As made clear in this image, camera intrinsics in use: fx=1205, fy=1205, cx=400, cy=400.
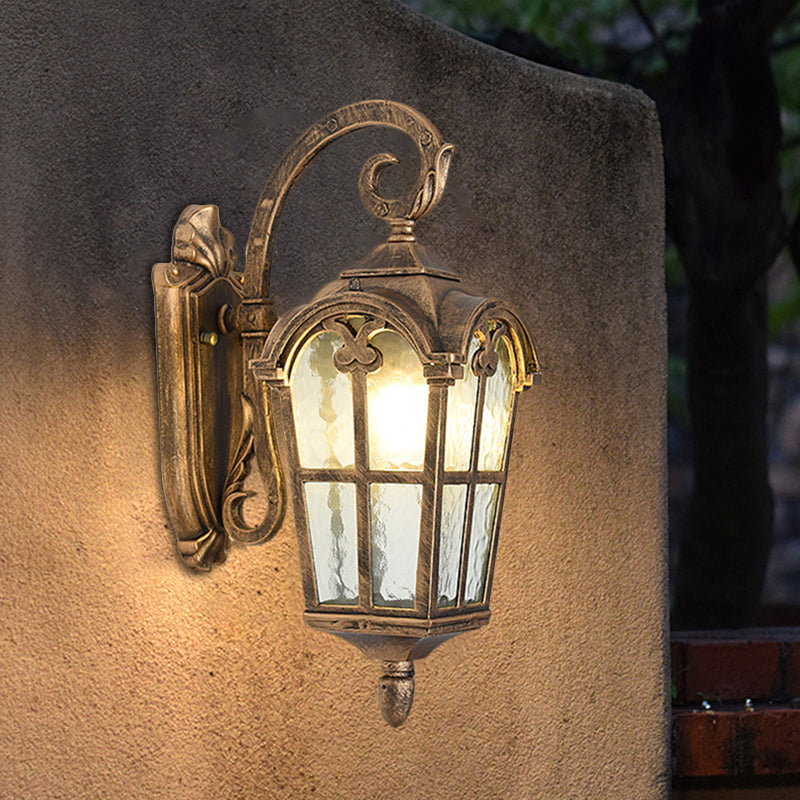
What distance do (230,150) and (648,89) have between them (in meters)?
3.90

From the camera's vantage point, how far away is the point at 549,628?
7.95 feet

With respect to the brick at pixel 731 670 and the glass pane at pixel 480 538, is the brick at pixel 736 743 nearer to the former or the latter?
the brick at pixel 731 670

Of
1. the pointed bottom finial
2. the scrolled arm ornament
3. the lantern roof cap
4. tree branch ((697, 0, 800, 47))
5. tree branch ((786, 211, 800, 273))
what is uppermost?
A: tree branch ((697, 0, 800, 47))

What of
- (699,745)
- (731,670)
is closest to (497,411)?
(699,745)

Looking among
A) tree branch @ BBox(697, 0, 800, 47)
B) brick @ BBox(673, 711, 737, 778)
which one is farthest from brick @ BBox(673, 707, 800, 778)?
tree branch @ BBox(697, 0, 800, 47)

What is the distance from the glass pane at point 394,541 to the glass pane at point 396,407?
4 centimetres

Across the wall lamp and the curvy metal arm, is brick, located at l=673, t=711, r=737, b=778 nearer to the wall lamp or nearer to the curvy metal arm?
the wall lamp

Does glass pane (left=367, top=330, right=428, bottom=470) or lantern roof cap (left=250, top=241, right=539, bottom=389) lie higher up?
lantern roof cap (left=250, top=241, right=539, bottom=389)

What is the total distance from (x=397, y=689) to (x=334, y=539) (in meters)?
0.26

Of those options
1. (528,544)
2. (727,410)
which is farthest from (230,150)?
(727,410)

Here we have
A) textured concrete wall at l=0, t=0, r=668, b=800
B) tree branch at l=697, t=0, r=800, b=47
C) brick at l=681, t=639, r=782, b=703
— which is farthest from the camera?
tree branch at l=697, t=0, r=800, b=47

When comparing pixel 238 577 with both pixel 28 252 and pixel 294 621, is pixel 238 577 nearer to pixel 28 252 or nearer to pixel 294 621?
pixel 294 621

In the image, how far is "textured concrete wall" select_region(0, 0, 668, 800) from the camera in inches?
81.8

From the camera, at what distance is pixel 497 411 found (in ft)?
6.45
